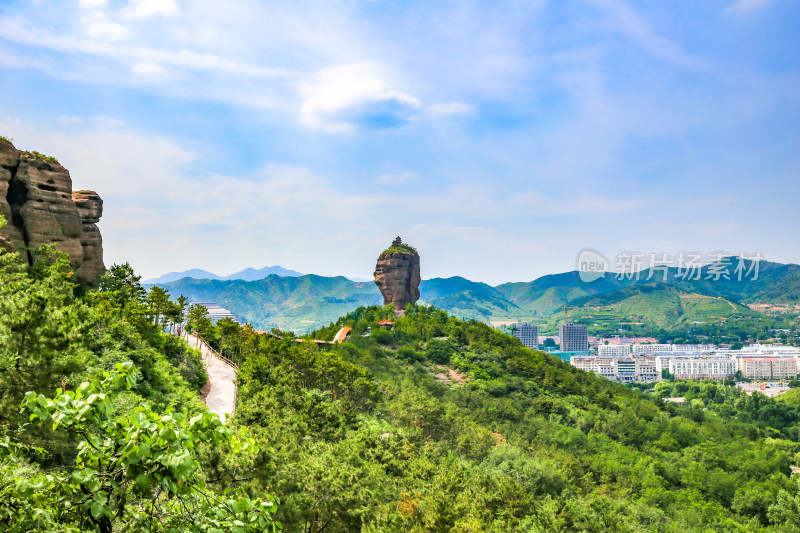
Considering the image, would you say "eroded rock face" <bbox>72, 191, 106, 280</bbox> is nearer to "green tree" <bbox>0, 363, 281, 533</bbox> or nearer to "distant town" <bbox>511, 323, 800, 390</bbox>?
"green tree" <bbox>0, 363, 281, 533</bbox>

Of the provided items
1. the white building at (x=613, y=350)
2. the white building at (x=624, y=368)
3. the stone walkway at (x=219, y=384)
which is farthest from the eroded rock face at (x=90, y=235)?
the white building at (x=613, y=350)

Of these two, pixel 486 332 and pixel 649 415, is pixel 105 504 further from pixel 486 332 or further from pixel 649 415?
pixel 486 332

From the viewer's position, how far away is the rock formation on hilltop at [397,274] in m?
76.4

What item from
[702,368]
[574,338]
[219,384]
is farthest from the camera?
[574,338]

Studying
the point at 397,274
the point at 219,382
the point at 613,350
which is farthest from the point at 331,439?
the point at 613,350

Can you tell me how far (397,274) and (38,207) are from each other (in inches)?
2160

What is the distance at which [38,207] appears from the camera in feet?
83.1

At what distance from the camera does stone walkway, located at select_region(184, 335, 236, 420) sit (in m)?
20.8

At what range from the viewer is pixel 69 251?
27.2 meters

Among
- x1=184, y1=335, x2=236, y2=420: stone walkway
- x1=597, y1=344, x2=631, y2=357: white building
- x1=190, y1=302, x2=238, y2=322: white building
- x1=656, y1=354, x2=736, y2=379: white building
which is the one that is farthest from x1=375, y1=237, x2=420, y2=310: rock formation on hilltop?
x1=597, y1=344, x2=631, y2=357: white building

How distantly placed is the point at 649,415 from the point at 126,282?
49658 mm

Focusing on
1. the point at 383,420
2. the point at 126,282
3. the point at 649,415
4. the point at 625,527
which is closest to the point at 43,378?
the point at 625,527

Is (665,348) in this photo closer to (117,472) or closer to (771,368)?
(771,368)

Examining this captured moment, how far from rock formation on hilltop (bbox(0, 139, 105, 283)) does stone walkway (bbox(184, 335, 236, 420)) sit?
9.48 m
